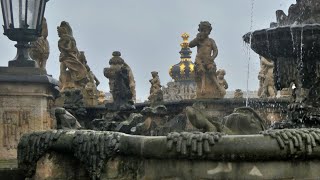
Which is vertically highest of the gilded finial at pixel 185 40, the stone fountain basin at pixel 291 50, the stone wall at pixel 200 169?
the gilded finial at pixel 185 40

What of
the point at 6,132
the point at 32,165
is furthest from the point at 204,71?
the point at 32,165

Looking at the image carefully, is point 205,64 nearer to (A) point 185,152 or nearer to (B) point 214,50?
(B) point 214,50

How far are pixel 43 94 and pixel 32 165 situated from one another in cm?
325

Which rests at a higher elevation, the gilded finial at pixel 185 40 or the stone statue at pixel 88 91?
the gilded finial at pixel 185 40

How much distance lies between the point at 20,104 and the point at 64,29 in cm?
992

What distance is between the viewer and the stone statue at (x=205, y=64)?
60.4 ft

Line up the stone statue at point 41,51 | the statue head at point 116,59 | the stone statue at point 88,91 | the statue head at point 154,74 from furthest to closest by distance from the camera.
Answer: the statue head at point 154,74 < the stone statue at point 88,91 < the statue head at point 116,59 < the stone statue at point 41,51

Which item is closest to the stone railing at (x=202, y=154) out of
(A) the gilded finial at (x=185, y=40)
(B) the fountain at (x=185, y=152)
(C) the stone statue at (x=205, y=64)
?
(B) the fountain at (x=185, y=152)

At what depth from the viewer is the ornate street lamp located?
970 cm

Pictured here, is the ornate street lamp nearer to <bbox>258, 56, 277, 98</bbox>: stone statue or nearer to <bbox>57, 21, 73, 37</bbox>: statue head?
<bbox>57, 21, 73, 37</bbox>: statue head

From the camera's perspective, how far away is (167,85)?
184 feet

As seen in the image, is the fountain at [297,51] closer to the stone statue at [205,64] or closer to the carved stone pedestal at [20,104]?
the carved stone pedestal at [20,104]

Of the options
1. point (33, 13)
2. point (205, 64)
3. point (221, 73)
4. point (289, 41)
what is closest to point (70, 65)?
point (205, 64)

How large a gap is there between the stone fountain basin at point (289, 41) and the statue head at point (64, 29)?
9855 millimetres
